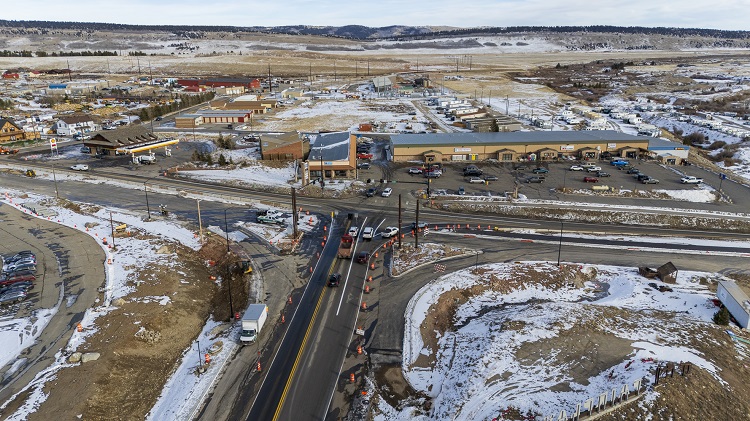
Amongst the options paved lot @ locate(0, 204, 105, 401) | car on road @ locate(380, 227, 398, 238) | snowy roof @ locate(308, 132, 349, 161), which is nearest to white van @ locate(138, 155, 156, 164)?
paved lot @ locate(0, 204, 105, 401)

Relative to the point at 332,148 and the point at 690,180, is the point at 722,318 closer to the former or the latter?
the point at 690,180

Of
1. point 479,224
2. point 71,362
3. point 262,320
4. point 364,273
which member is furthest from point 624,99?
point 71,362

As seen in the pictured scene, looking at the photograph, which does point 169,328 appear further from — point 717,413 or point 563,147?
point 563,147

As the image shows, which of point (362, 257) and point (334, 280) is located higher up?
point (362, 257)

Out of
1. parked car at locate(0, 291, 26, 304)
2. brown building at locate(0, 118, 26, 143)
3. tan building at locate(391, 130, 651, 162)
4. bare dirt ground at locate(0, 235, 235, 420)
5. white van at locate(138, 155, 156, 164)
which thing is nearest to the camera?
bare dirt ground at locate(0, 235, 235, 420)

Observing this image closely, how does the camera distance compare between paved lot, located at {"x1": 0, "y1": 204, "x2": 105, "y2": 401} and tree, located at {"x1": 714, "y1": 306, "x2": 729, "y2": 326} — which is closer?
paved lot, located at {"x1": 0, "y1": 204, "x2": 105, "y2": 401}

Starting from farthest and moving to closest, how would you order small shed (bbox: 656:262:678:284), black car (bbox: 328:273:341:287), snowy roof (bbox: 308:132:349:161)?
1. snowy roof (bbox: 308:132:349:161)
2. small shed (bbox: 656:262:678:284)
3. black car (bbox: 328:273:341:287)

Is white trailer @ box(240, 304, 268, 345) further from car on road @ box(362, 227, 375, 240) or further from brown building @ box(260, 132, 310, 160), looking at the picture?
brown building @ box(260, 132, 310, 160)

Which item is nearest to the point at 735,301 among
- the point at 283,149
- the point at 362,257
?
the point at 362,257
